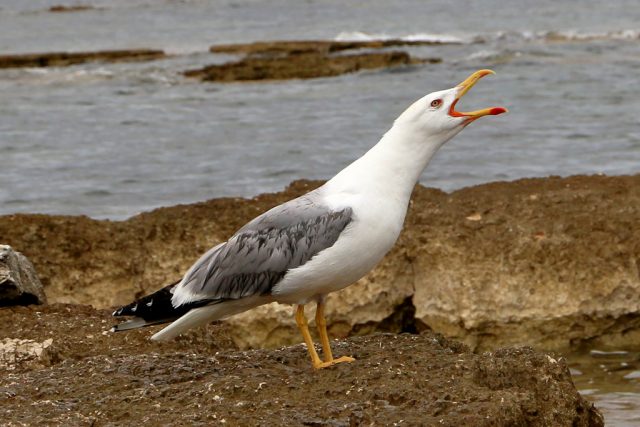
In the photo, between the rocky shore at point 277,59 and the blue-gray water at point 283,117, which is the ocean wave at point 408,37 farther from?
the rocky shore at point 277,59

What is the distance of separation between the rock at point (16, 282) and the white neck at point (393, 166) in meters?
1.92

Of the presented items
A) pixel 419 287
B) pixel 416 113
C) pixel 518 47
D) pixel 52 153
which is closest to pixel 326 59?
pixel 518 47

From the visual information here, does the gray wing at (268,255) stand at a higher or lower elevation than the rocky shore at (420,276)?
higher

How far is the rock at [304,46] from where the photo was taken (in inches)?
1097

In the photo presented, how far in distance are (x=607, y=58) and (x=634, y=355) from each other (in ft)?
57.1

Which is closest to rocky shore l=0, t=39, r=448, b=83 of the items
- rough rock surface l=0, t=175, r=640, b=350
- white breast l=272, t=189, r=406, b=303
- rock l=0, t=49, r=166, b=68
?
rock l=0, t=49, r=166, b=68

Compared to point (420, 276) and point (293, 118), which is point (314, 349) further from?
point (293, 118)

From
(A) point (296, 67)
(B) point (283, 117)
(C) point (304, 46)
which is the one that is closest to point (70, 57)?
(C) point (304, 46)

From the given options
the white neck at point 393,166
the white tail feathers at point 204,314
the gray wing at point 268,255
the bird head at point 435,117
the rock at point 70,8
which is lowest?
the rock at point 70,8

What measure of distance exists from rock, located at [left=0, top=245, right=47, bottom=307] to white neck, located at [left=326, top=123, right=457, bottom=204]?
1.92 m

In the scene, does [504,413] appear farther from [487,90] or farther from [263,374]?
[487,90]

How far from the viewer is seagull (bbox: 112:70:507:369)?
4.90m

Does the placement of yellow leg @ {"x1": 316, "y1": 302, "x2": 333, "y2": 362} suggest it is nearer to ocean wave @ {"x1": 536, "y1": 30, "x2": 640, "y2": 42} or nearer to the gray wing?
the gray wing

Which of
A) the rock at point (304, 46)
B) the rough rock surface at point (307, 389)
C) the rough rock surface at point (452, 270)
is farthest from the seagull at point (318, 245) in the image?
the rock at point (304, 46)
